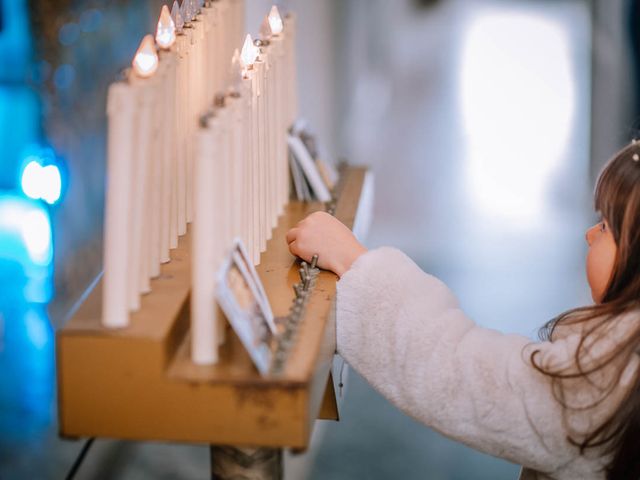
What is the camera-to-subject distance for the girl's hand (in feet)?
5.77

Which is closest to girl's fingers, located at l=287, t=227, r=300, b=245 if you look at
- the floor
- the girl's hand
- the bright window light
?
the girl's hand

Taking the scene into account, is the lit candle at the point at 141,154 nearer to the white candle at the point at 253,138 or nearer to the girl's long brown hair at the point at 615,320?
the white candle at the point at 253,138

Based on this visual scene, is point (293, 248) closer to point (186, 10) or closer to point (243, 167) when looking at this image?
point (243, 167)

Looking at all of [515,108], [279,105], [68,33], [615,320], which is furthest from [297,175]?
[515,108]

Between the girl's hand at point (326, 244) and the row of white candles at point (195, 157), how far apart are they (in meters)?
0.08

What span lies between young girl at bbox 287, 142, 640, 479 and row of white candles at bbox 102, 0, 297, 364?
0.26m

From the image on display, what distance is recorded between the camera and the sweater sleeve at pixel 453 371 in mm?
1556

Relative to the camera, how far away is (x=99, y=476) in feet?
10.6

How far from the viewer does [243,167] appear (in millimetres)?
1603

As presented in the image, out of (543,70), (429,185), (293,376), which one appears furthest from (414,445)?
(543,70)

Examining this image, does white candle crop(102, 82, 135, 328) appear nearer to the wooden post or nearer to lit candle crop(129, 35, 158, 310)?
→ lit candle crop(129, 35, 158, 310)

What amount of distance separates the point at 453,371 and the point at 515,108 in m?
6.02

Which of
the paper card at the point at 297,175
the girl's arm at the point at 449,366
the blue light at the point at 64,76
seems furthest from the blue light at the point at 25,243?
the girl's arm at the point at 449,366

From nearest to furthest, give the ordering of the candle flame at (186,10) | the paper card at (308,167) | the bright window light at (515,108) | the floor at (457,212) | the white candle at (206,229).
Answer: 1. the white candle at (206,229)
2. the candle flame at (186,10)
3. the paper card at (308,167)
4. the floor at (457,212)
5. the bright window light at (515,108)
